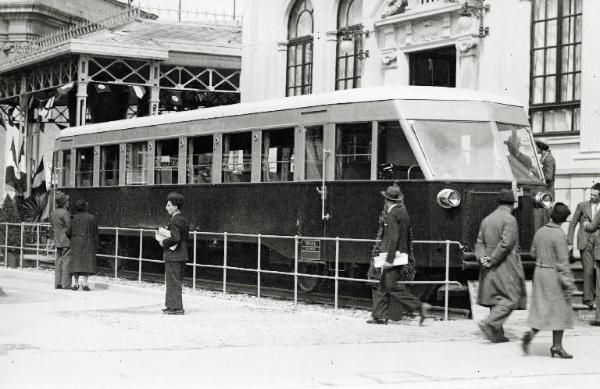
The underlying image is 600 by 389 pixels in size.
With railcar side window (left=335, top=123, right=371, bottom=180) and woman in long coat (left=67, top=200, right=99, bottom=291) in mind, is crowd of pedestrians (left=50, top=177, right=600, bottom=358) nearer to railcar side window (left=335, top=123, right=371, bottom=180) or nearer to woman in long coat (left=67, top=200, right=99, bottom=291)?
woman in long coat (left=67, top=200, right=99, bottom=291)

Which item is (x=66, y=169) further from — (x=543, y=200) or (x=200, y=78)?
(x=200, y=78)

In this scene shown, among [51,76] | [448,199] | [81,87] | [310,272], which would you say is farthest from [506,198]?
[51,76]

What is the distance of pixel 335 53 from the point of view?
29.2 meters

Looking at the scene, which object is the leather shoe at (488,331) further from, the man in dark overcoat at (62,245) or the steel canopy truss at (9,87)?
the steel canopy truss at (9,87)

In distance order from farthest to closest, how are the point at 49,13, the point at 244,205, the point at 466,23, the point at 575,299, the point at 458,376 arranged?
the point at 49,13, the point at 466,23, the point at 244,205, the point at 575,299, the point at 458,376

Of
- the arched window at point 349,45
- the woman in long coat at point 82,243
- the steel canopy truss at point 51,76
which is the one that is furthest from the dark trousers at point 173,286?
the steel canopy truss at point 51,76

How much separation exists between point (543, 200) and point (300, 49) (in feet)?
48.7

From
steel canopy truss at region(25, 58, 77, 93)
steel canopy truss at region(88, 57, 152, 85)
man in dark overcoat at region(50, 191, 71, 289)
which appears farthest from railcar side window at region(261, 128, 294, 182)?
steel canopy truss at region(25, 58, 77, 93)

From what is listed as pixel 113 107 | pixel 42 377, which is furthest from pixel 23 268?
pixel 42 377

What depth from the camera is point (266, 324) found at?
594 inches

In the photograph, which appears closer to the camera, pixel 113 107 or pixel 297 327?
pixel 297 327

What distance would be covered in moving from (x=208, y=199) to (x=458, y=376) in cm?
1144

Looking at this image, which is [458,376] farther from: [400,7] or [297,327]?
[400,7]

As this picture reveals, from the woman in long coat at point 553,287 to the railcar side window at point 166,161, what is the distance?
1140 cm
